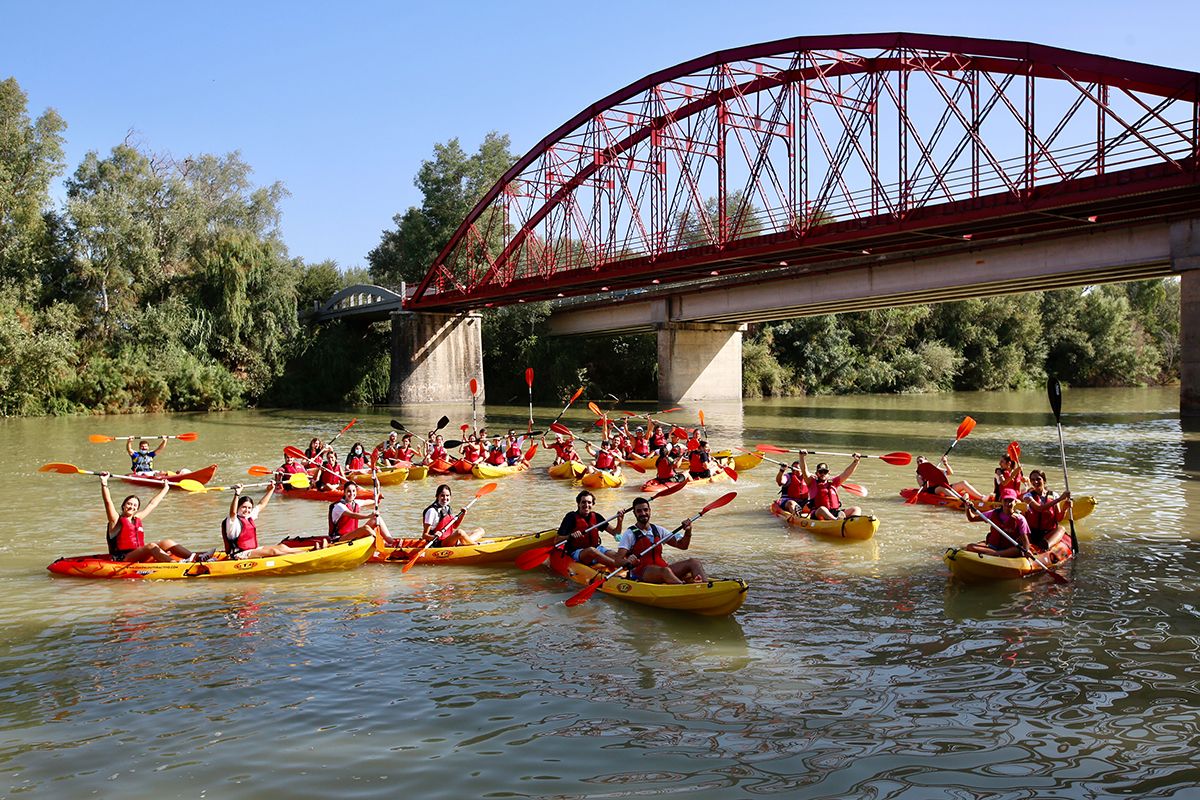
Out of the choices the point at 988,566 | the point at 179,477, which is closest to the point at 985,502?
the point at 988,566

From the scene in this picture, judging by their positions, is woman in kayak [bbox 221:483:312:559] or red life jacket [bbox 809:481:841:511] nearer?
woman in kayak [bbox 221:483:312:559]

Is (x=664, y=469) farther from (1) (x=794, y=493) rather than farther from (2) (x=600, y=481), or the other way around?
(1) (x=794, y=493)

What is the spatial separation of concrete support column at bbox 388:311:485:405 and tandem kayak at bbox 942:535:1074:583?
43779 mm

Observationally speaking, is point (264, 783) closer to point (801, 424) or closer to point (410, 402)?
point (801, 424)

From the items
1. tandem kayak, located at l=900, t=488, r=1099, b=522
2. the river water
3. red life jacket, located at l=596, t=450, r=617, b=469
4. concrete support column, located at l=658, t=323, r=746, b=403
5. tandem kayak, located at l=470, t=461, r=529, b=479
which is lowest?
the river water

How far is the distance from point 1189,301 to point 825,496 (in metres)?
19.3

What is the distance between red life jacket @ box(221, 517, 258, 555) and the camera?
11820 mm

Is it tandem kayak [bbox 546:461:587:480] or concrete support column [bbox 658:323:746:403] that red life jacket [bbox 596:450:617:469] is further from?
concrete support column [bbox 658:323:746:403]

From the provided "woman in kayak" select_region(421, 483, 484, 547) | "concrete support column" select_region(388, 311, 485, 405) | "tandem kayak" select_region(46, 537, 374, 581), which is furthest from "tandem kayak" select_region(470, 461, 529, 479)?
"concrete support column" select_region(388, 311, 485, 405)

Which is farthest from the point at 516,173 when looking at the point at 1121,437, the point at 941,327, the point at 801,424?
the point at 941,327

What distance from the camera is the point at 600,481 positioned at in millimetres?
19297

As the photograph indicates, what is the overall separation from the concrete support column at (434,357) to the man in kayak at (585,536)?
42105 mm

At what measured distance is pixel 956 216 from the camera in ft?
82.2

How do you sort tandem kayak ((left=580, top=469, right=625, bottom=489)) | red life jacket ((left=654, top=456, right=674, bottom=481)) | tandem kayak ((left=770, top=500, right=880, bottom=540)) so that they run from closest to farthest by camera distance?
tandem kayak ((left=770, top=500, right=880, bottom=540)) → red life jacket ((left=654, top=456, right=674, bottom=481)) → tandem kayak ((left=580, top=469, right=625, bottom=489))
